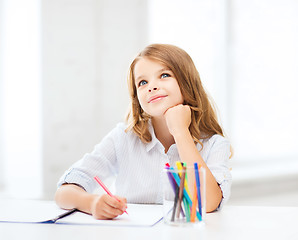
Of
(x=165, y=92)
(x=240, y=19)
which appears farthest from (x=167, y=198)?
(x=240, y=19)

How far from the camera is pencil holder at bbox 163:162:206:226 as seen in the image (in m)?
0.83

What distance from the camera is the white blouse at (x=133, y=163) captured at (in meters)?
1.23

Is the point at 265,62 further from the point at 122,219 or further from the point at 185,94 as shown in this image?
the point at 122,219

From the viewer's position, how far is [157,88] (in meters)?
1.21

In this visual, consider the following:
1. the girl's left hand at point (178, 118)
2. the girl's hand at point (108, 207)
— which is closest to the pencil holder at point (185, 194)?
the girl's hand at point (108, 207)

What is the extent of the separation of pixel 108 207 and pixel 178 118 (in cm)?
38

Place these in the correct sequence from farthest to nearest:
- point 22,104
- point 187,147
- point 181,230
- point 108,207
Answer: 1. point 22,104
2. point 187,147
3. point 108,207
4. point 181,230

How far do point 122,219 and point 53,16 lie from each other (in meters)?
1.33

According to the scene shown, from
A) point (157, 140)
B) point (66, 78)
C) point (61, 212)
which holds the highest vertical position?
point (66, 78)

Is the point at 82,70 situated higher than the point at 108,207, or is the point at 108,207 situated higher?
the point at 82,70

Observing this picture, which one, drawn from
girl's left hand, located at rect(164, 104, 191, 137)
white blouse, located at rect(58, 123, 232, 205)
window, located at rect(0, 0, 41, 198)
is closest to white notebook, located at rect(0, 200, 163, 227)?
white blouse, located at rect(58, 123, 232, 205)

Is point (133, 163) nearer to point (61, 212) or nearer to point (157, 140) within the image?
point (157, 140)

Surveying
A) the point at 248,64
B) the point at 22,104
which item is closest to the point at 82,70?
the point at 22,104

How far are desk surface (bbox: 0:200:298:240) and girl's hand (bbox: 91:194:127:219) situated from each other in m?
0.06
